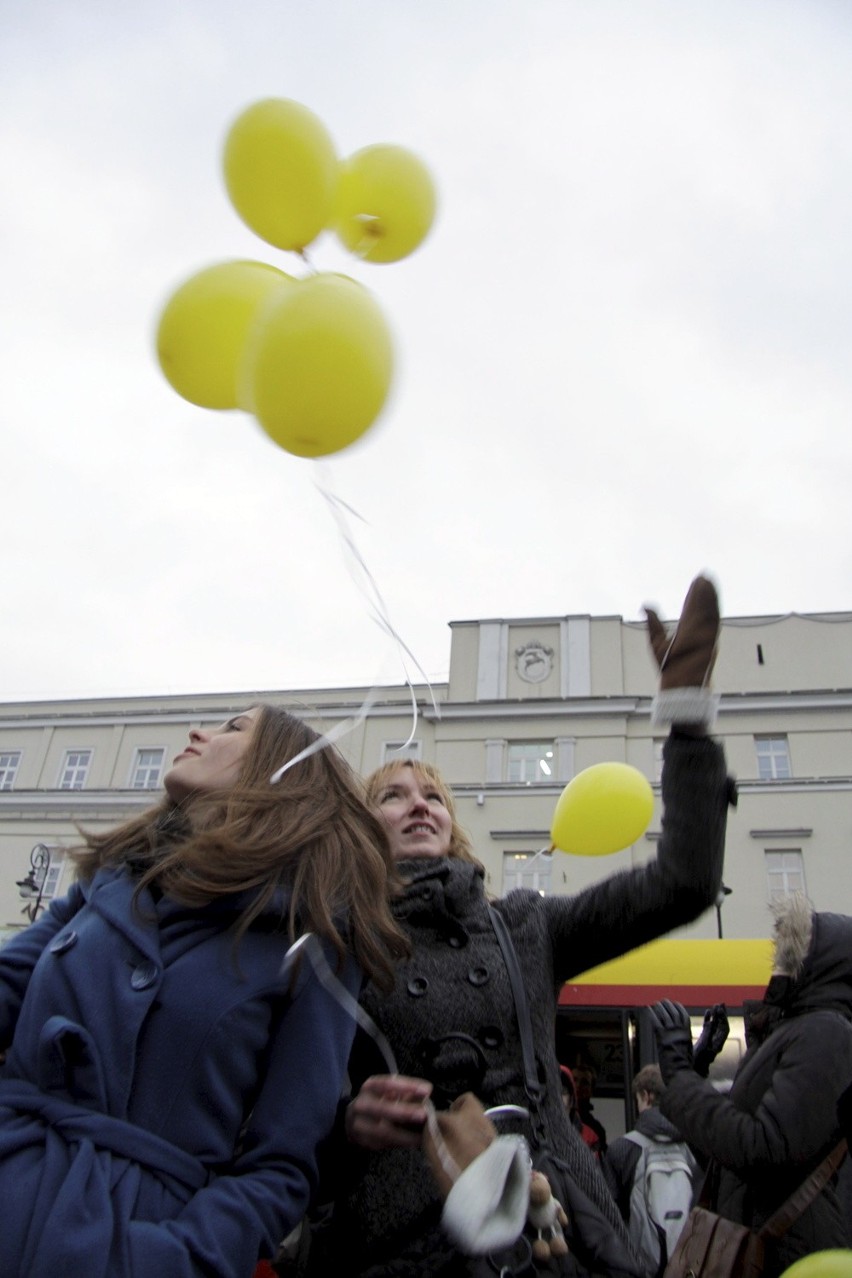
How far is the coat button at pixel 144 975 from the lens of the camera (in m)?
1.52

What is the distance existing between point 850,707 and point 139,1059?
898 inches

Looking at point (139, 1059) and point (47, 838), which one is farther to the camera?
point (47, 838)

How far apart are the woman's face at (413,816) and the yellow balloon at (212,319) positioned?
4.02 feet

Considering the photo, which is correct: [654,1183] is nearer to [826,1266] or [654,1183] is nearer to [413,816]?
[826,1266]

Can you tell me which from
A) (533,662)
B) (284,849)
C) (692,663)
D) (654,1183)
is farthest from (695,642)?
(533,662)

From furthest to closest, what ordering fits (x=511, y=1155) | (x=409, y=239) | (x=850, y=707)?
1. (x=850, y=707)
2. (x=409, y=239)
3. (x=511, y=1155)

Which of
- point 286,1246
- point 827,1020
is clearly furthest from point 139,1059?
point 827,1020

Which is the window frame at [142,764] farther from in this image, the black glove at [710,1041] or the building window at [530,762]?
the black glove at [710,1041]

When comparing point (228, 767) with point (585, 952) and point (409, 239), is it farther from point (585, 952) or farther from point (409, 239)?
point (409, 239)

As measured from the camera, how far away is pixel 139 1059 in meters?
1.47

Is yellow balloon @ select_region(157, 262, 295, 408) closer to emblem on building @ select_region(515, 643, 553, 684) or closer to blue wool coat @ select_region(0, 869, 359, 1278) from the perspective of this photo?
blue wool coat @ select_region(0, 869, 359, 1278)

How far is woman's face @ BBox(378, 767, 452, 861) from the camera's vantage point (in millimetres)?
2320

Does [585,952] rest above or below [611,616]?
below

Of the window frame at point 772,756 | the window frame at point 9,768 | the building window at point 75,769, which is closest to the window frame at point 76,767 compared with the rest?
the building window at point 75,769
